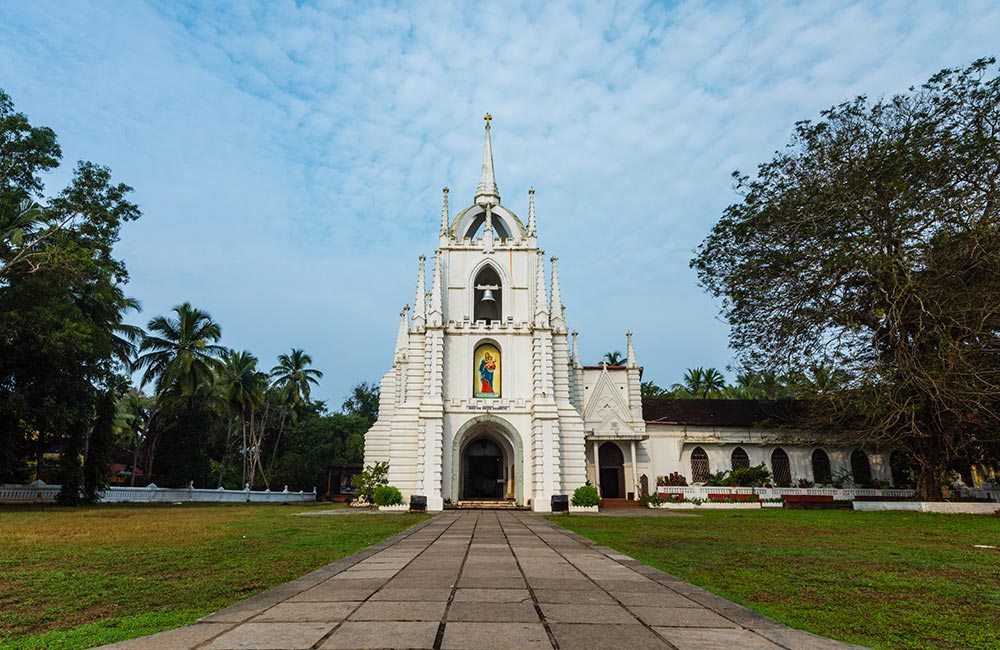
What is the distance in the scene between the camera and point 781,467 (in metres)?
32.1

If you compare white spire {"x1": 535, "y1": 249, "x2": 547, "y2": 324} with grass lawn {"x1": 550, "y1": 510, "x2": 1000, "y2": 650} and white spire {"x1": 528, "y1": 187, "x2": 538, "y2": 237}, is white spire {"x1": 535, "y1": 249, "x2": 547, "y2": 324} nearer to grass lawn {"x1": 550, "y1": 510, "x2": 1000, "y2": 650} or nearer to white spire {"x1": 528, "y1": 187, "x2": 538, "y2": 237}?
white spire {"x1": 528, "y1": 187, "x2": 538, "y2": 237}

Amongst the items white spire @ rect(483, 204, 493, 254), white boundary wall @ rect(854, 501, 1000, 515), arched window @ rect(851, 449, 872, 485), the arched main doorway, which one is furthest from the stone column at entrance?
white spire @ rect(483, 204, 493, 254)

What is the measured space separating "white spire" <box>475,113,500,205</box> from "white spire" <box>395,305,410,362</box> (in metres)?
7.50

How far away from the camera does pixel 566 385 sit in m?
27.9

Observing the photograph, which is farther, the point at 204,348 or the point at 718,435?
the point at 204,348

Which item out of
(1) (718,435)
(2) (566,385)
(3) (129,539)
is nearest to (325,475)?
(2) (566,385)

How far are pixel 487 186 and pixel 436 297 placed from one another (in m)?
8.43

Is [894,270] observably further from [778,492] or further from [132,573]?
[132,573]

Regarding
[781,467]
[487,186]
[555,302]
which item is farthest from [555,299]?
[781,467]

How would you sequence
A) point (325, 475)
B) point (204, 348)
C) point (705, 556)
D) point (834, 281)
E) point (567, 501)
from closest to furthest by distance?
1. point (705, 556)
2. point (834, 281)
3. point (567, 501)
4. point (204, 348)
5. point (325, 475)

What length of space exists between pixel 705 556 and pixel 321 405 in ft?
191

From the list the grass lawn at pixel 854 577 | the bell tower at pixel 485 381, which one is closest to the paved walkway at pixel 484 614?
the grass lawn at pixel 854 577

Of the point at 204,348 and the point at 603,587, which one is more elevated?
the point at 204,348

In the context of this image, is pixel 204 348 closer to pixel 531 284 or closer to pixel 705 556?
pixel 531 284
